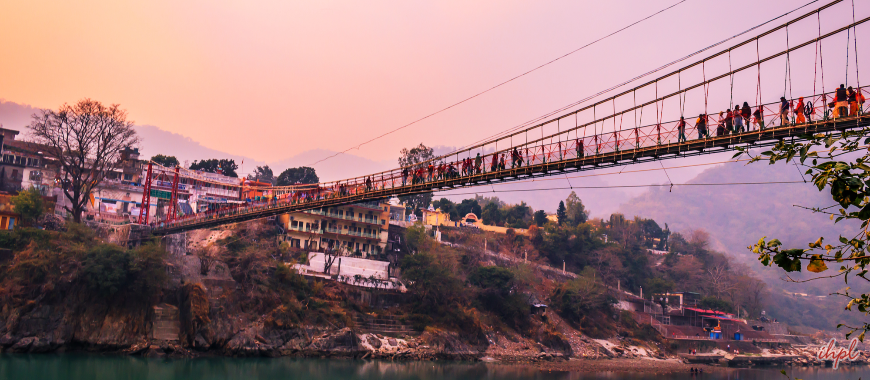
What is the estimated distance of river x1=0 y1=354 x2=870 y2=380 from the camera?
25.9 m

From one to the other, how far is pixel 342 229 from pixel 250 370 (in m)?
21.2

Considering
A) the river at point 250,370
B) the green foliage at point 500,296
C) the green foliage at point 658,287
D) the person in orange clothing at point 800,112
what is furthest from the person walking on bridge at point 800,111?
the green foliage at point 658,287

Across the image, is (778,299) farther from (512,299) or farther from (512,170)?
(512,170)

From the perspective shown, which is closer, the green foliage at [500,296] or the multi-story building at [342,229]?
the green foliage at [500,296]

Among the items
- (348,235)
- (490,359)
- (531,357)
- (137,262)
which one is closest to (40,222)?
(137,262)

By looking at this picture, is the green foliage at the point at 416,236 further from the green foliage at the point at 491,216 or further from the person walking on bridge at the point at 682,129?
the person walking on bridge at the point at 682,129

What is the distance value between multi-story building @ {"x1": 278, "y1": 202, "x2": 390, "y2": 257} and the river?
14683 mm

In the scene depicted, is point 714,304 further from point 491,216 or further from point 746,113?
point 746,113

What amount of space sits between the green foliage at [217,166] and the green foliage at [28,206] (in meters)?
29.3

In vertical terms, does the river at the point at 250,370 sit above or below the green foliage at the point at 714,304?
below

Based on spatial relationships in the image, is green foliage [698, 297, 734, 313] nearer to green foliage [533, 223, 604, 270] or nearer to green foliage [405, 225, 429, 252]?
green foliage [533, 223, 604, 270]

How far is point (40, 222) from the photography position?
125ft

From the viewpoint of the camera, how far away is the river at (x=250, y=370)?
25.9 m

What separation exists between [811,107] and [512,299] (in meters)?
33.8
